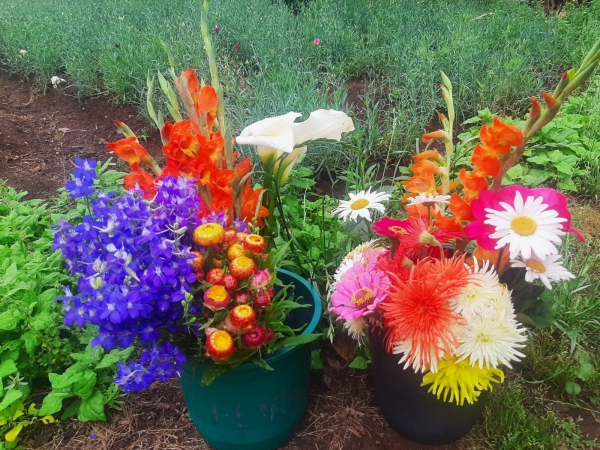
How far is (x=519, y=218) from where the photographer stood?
3.22 ft

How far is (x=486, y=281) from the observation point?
1.04 m

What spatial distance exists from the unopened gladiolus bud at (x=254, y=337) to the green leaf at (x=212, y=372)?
0.27 feet

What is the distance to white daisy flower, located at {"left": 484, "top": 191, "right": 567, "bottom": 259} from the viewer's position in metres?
0.95

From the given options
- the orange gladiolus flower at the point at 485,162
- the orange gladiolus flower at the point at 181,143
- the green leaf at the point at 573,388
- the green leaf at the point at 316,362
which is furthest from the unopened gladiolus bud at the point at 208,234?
the green leaf at the point at 573,388

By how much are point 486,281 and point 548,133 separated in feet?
6.23

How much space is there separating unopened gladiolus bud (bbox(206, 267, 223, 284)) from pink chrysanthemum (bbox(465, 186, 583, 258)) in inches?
20.4

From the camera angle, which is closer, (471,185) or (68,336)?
(471,185)

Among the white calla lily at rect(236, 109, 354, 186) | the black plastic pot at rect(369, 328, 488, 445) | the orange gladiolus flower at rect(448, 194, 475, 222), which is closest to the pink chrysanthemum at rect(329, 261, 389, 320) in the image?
the black plastic pot at rect(369, 328, 488, 445)

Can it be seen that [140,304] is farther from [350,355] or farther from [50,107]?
[50,107]

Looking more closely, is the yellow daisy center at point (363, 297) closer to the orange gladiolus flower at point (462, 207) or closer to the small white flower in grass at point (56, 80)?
the orange gladiolus flower at point (462, 207)

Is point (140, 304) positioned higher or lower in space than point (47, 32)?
higher

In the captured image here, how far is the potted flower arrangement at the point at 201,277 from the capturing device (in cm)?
101

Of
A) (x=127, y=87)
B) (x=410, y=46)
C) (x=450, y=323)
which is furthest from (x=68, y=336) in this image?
(x=410, y=46)

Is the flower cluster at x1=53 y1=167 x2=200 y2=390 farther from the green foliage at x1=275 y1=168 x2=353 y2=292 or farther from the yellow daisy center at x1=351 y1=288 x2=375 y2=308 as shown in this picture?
the green foliage at x1=275 y1=168 x2=353 y2=292
